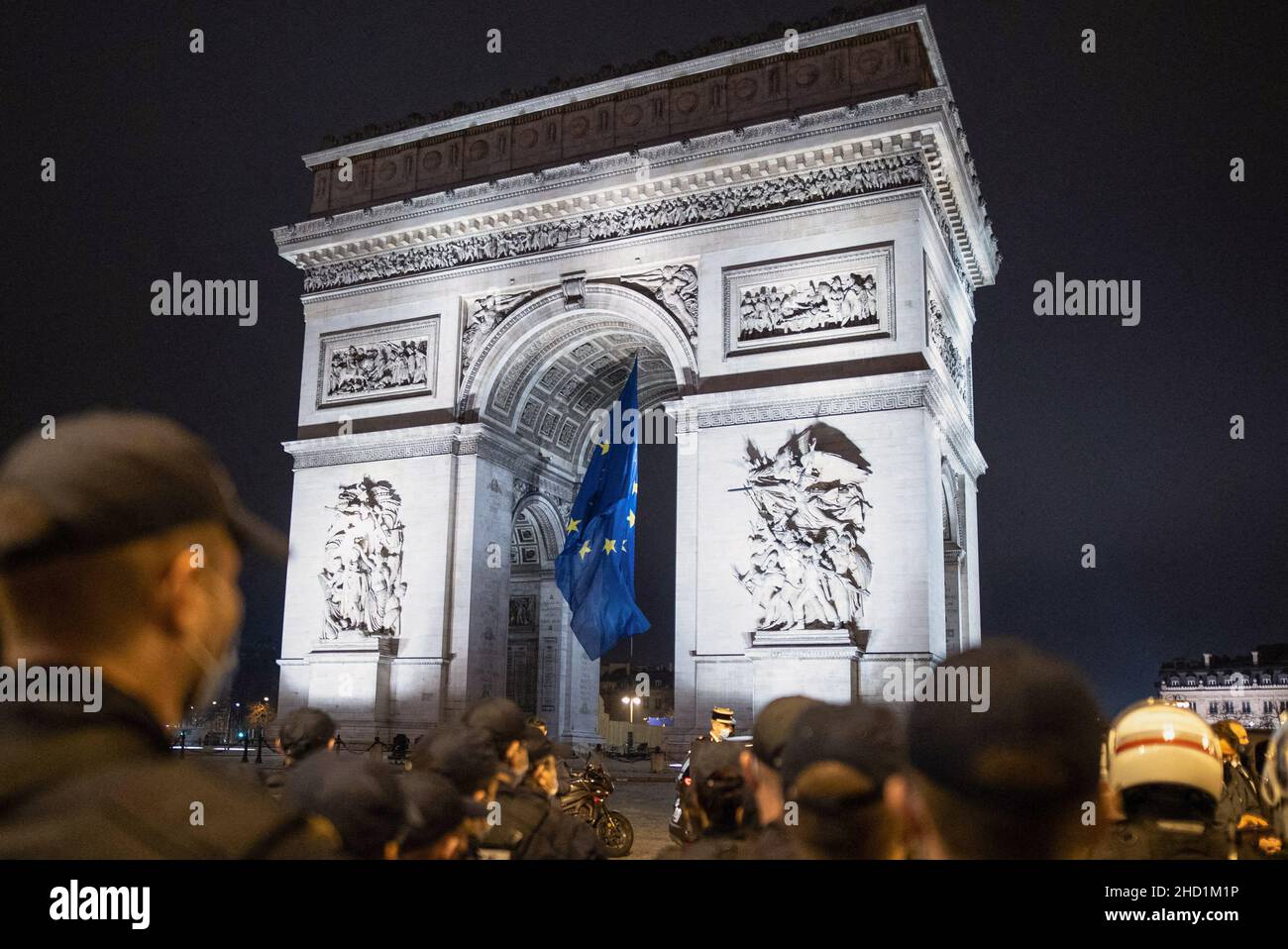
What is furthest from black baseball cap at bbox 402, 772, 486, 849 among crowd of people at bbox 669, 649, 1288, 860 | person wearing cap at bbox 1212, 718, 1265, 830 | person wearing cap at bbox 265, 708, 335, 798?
person wearing cap at bbox 1212, 718, 1265, 830

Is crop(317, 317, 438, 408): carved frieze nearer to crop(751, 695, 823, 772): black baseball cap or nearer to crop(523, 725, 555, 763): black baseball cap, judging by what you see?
crop(523, 725, 555, 763): black baseball cap

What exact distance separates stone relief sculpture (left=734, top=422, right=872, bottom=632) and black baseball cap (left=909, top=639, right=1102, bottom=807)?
1697 cm


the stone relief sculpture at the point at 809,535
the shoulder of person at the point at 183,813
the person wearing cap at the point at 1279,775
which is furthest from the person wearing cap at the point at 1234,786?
the stone relief sculpture at the point at 809,535

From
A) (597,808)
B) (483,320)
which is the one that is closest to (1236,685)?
(483,320)

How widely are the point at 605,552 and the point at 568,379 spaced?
602 cm

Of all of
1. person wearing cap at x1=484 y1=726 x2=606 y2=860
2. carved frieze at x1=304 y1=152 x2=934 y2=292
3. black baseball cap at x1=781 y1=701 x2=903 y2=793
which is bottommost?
person wearing cap at x1=484 y1=726 x2=606 y2=860

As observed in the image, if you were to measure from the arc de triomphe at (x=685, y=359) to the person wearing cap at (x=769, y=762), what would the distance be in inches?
574

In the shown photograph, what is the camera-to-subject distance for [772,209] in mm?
20953

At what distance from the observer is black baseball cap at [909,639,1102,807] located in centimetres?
178

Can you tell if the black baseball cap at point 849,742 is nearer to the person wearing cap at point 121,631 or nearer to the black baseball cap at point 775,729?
the black baseball cap at point 775,729

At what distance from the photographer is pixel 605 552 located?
856 inches

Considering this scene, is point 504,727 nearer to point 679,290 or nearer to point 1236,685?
point 679,290

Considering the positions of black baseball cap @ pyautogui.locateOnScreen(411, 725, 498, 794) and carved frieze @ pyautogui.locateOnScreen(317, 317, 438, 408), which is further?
carved frieze @ pyautogui.locateOnScreen(317, 317, 438, 408)

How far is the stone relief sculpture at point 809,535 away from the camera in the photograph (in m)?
18.7
